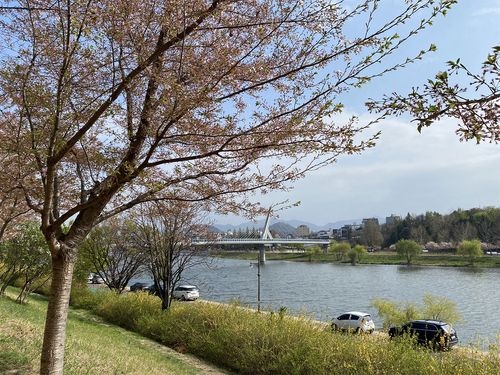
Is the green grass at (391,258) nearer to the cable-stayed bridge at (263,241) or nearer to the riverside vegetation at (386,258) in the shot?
the riverside vegetation at (386,258)

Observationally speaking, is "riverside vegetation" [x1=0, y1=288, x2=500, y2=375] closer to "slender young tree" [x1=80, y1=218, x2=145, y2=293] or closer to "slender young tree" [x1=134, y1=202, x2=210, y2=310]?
"slender young tree" [x1=134, y1=202, x2=210, y2=310]

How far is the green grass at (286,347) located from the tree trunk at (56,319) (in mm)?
5402

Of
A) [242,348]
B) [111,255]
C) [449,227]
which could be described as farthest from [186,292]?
[449,227]

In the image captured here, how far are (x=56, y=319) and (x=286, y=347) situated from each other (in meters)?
6.34

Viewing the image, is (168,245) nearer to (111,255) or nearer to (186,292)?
(111,255)

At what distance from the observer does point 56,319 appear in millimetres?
4301

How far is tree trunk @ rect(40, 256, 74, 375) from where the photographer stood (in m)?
4.27

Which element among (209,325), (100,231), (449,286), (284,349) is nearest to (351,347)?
(284,349)

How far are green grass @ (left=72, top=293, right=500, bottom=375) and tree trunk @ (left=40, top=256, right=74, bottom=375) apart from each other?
5.40m

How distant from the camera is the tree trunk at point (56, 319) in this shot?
427cm

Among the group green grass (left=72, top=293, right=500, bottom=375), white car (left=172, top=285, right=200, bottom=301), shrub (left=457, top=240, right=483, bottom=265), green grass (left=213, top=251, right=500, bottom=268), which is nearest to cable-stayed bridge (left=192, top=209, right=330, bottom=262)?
green grass (left=213, top=251, right=500, bottom=268)

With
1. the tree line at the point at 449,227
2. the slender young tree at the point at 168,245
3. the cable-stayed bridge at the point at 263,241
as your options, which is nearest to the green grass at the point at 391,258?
the cable-stayed bridge at the point at 263,241

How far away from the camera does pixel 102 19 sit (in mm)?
3916

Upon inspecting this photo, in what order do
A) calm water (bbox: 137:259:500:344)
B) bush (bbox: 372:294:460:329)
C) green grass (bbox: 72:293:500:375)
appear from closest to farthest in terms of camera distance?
green grass (bbox: 72:293:500:375) < bush (bbox: 372:294:460:329) < calm water (bbox: 137:259:500:344)
